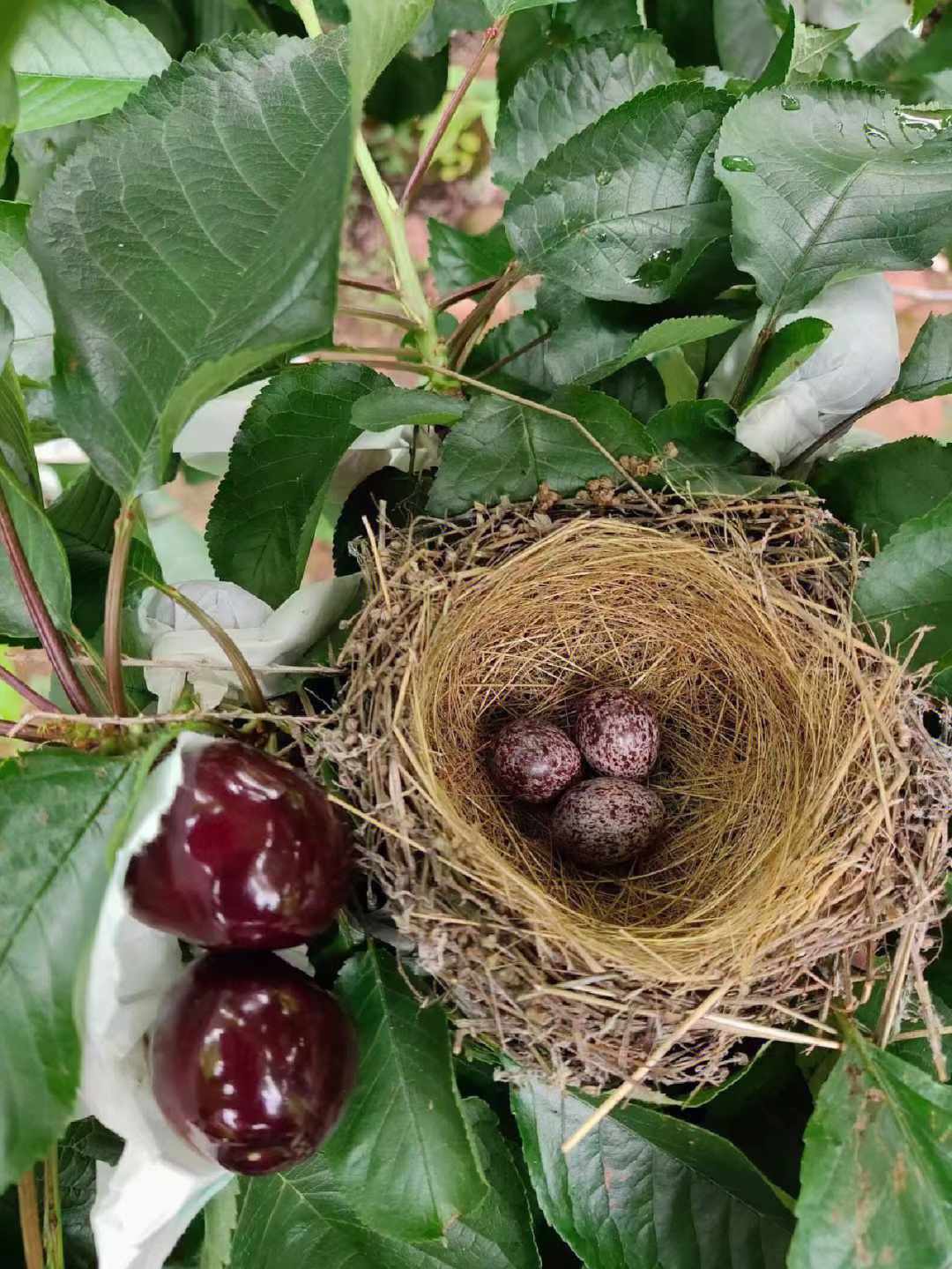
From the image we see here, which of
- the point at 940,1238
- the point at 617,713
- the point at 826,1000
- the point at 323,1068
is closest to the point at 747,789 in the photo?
the point at 617,713

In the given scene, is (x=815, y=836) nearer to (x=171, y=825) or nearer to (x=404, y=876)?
(x=404, y=876)

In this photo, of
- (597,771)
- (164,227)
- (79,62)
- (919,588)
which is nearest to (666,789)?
(597,771)

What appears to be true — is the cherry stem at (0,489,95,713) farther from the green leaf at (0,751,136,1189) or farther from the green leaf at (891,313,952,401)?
the green leaf at (891,313,952,401)

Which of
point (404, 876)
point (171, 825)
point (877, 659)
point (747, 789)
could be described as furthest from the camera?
point (747, 789)

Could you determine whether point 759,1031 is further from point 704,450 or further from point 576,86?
point 576,86

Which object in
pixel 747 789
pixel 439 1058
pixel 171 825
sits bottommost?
pixel 747 789

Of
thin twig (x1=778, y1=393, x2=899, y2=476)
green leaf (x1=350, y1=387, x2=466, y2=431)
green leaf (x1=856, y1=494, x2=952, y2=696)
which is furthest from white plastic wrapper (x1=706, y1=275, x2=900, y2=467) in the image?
green leaf (x1=350, y1=387, x2=466, y2=431)

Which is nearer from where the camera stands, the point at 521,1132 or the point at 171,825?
the point at 171,825

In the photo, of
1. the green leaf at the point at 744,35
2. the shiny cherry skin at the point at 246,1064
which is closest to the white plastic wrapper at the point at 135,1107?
the shiny cherry skin at the point at 246,1064
